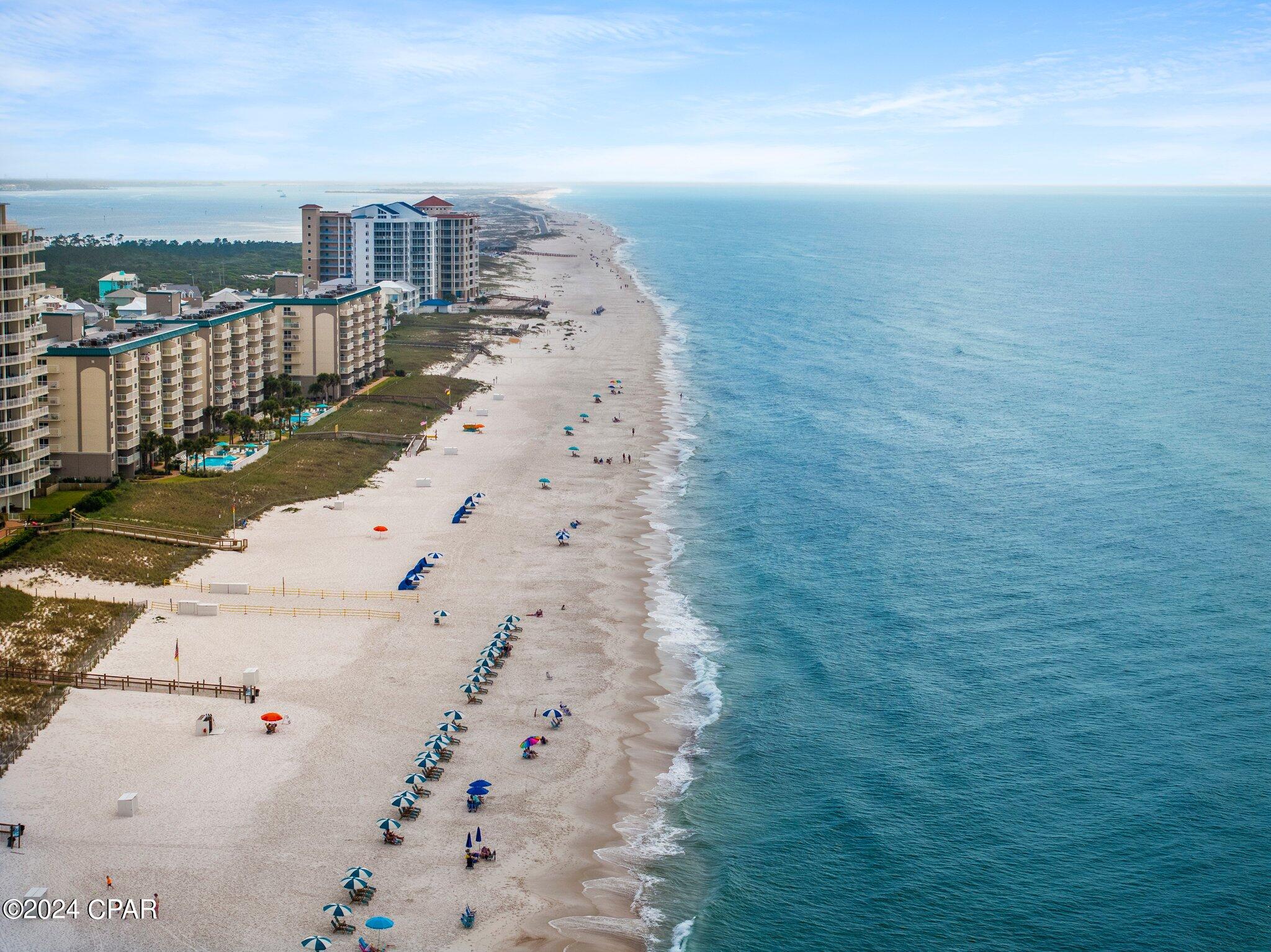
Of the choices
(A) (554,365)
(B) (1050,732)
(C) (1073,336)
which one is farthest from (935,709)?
(C) (1073,336)

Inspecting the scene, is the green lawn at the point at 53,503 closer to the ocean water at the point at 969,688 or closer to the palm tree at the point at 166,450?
the palm tree at the point at 166,450

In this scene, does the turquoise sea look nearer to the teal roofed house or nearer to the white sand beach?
the white sand beach

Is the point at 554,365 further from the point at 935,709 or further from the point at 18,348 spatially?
the point at 935,709

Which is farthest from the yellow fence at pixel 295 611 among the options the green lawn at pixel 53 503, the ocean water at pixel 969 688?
the ocean water at pixel 969 688

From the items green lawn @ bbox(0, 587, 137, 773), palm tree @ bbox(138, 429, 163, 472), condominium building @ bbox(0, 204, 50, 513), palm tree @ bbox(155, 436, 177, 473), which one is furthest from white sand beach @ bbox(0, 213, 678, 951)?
condominium building @ bbox(0, 204, 50, 513)

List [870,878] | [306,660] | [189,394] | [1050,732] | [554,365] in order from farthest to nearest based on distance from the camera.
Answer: [554,365], [189,394], [306,660], [1050,732], [870,878]

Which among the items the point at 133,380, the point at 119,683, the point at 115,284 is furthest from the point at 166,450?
the point at 115,284
